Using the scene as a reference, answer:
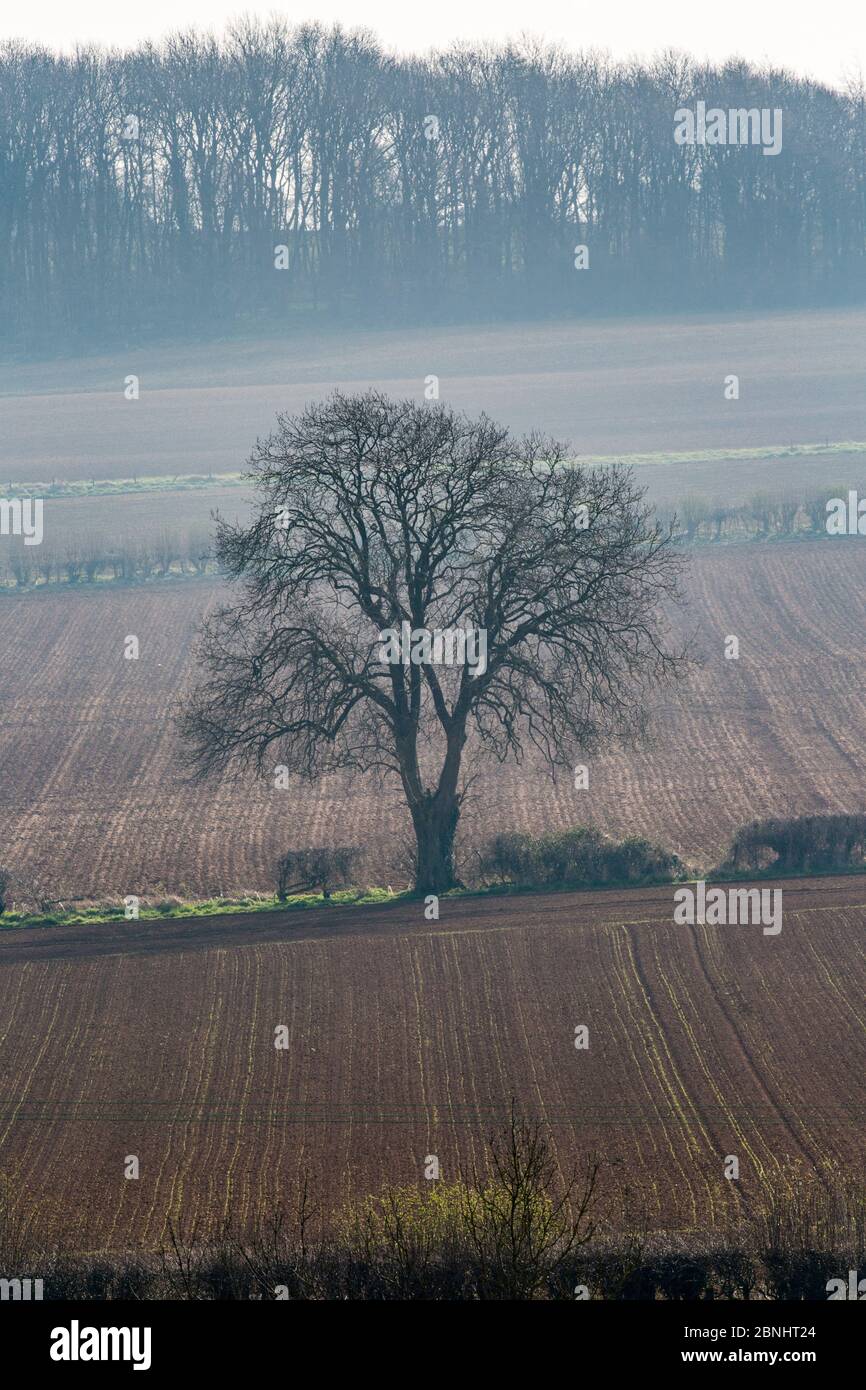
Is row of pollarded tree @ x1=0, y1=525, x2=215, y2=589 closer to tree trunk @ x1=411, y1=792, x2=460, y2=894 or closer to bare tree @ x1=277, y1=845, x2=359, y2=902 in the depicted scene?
bare tree @ x1=277, y1=845, x2=359, y2=902

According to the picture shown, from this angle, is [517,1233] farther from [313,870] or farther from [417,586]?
[417,586]

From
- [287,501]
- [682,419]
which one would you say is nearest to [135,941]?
[287,501]

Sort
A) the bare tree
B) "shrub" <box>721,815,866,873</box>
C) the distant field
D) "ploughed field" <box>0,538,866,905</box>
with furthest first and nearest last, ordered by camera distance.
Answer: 1. the distant field
2. "ploughed field" <box>0,538,866,905</box>
3. the bare tree
4. "shrub" <box>721,815,866,873</box>

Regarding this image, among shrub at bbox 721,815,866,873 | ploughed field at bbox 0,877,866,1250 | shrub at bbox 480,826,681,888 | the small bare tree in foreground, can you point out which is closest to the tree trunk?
shrub at bbox 480,826,681,888

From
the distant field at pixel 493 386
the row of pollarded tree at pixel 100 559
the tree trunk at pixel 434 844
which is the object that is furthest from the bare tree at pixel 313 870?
the distant field at pixel 493 386

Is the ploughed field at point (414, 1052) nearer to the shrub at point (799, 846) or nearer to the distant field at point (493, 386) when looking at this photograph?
the shrub at point (799, 846)

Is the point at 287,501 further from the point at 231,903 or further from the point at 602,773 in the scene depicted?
the point at 602,773
